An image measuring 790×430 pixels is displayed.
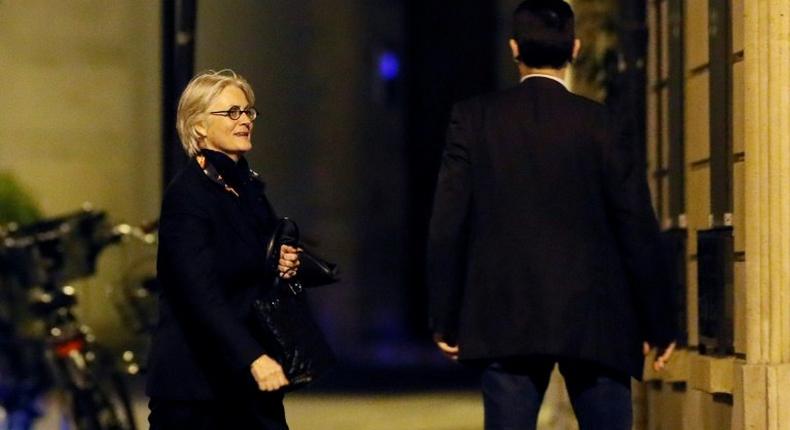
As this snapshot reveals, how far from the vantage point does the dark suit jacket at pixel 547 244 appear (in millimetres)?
6398

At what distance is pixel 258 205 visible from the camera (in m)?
6.53

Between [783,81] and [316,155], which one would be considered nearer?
[783,81]

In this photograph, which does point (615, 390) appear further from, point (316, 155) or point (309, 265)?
point (316, 155)

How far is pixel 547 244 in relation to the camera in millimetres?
6410

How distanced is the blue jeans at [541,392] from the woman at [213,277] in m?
0.59

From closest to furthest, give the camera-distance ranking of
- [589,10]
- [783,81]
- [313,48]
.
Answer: [783,81], [589,10], [313,48]

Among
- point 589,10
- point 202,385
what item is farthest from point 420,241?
point 202,385

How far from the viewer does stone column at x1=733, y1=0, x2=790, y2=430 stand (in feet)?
25.6

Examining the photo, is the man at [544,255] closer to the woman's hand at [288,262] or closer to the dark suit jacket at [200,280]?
the woman's hand at [288,262]

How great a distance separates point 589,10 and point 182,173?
5.64 meters

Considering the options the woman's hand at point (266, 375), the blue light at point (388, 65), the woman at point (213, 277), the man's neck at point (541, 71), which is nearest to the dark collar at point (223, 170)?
the woman at point (213, 277)

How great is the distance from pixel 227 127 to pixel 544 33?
91 centimetres

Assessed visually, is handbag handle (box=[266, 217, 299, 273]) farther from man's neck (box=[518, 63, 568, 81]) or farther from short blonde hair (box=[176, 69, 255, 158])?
man's neck (box=[518, 63, 568, 81])

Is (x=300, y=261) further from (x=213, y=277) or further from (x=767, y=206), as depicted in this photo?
(x=767, y=206)
